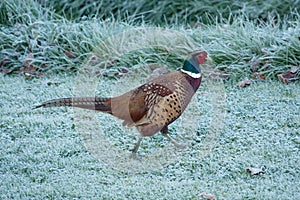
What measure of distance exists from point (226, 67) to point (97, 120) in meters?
1.77

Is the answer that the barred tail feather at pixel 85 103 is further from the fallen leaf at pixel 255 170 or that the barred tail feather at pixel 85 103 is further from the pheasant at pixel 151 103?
the fallen leaf at pixel 255 170

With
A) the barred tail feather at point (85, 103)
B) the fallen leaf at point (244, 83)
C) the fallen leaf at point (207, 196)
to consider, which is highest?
the barred tail feather at point (85, 103)

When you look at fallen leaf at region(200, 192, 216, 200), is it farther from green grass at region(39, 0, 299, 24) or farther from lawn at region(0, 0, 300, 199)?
green grass at region(39, 0, 299, 24)

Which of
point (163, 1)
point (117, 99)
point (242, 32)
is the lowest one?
point (163, 1)

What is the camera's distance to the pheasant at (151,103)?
11.8 feet

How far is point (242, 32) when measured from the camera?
252 inches

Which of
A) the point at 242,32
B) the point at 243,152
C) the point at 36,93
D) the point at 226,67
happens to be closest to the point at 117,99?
the point at 243,152

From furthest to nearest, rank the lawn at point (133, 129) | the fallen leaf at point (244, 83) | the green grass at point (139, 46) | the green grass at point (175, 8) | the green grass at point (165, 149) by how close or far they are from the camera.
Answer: the green grass at point (175, 8), the green grass at point (139, 46), the fallen leaf at point (244, 83), the lawn at point (133, 129), the green grass at point (165, 149)

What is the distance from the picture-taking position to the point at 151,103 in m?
3.59

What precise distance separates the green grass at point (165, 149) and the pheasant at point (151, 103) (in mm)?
406

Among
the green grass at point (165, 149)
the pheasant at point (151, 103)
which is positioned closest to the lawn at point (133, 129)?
the green grass at point (165, 149)

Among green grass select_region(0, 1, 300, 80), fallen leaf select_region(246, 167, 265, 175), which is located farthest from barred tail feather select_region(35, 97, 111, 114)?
green grass select_region(0, 1, 300, 80)

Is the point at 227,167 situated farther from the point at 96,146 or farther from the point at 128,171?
the point at 96,146

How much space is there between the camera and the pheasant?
3584mm
